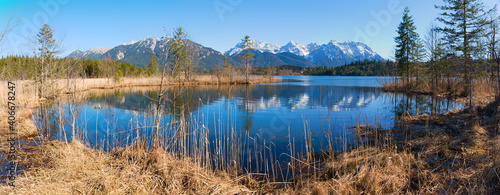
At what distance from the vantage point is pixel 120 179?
11.4 feet

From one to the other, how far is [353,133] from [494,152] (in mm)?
4019

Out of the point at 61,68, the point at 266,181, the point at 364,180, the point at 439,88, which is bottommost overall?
the point at 266,181

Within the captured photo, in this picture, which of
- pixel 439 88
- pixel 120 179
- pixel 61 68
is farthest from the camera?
pixel 439 88

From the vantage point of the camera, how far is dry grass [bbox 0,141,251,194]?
3.17 metres

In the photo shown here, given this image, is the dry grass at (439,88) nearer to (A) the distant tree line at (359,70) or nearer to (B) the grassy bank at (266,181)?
(B) the grassy bank at (266,181)

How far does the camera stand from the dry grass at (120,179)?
317cm

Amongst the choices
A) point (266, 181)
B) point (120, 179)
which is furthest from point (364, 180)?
point (120, 179)

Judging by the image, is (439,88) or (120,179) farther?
(439,88)

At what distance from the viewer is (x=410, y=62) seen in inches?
1063

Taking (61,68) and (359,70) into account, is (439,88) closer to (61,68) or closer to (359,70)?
(61,68)

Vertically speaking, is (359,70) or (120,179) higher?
(359,70)

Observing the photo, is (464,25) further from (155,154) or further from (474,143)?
(155,154)

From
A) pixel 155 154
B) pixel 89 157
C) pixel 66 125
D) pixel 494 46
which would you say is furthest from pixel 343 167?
pixel 66 125

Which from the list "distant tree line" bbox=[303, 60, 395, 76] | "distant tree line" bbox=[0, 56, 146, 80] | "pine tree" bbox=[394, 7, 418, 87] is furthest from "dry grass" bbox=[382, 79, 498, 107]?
"distant tree line" bbox=[303, 60, 395, 76]
